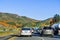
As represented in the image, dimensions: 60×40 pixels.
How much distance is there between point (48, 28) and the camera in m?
50.0

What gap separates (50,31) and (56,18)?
119 metres

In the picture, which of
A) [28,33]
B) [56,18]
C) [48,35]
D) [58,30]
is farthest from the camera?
[56,18]

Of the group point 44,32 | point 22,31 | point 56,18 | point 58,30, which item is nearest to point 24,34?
point 22,31

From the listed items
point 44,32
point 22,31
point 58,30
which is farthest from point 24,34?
point 58,30

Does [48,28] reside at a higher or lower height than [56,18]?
lower

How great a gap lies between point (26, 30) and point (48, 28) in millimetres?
4491

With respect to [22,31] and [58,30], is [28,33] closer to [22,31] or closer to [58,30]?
[22,31]

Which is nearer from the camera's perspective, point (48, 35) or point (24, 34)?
point (24, 34)

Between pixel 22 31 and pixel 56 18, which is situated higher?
pixel 56 18

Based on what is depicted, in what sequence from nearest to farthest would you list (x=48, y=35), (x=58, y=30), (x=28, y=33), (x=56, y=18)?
1. (x=28, y=33)
2. (x=48, y=35)
3. (x=58, y=30)
4. (x=56, y=18)

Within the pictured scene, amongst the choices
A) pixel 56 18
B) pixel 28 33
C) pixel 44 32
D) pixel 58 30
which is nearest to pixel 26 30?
pixel 28 33

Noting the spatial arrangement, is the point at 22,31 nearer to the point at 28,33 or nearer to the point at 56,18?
the point at 28,33

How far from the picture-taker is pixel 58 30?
224ft

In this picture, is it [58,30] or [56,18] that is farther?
[56,18]
